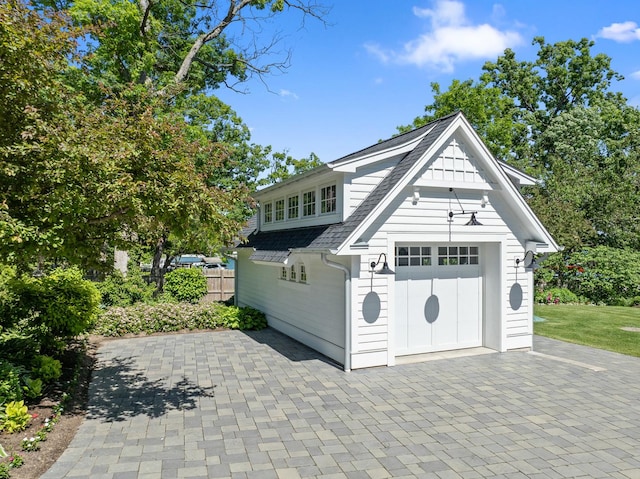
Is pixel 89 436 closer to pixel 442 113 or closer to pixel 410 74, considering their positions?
pixel 410 74

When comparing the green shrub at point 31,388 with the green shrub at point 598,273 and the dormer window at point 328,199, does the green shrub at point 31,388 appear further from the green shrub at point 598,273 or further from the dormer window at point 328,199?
the green shrub at point 598,273

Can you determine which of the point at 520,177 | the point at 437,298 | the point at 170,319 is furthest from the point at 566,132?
the point at 170,319

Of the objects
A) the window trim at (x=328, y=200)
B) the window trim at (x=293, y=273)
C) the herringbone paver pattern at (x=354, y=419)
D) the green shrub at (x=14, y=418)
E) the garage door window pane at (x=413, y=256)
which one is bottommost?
the herringbone paver pattern at (x=354, y=419)

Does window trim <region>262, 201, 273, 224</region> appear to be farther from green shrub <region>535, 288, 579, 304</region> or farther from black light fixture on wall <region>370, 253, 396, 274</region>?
green shrub <region>535, 288, 579, 304</region>

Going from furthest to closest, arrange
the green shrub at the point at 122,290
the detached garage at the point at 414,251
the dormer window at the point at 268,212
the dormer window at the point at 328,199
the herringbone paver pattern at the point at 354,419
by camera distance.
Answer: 1. the dormer window at the point at 268,212
2. the green shrub at the point at 122,290
3. the dormer window at the point at 328,199
4. the detached garage at the point at 414,251
5. the herringbone paver pattern at the point at 354,419

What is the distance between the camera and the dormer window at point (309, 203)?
1237cm

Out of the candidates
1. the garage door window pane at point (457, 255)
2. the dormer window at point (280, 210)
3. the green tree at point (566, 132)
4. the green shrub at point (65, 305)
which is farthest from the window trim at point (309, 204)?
the green tree at point (566, 132)

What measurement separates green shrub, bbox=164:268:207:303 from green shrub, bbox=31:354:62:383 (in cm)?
1002

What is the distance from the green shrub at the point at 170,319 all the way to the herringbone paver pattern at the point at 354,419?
2980 millimetres

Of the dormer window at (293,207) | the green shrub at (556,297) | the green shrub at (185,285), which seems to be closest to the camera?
the dormer window at (293,207)

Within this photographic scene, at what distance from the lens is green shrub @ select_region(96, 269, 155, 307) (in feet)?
50.7

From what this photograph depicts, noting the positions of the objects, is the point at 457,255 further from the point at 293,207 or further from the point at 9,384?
the point at 9,384

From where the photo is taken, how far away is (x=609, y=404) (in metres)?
7.95

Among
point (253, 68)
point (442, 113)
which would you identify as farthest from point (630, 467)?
point (442, 113)
